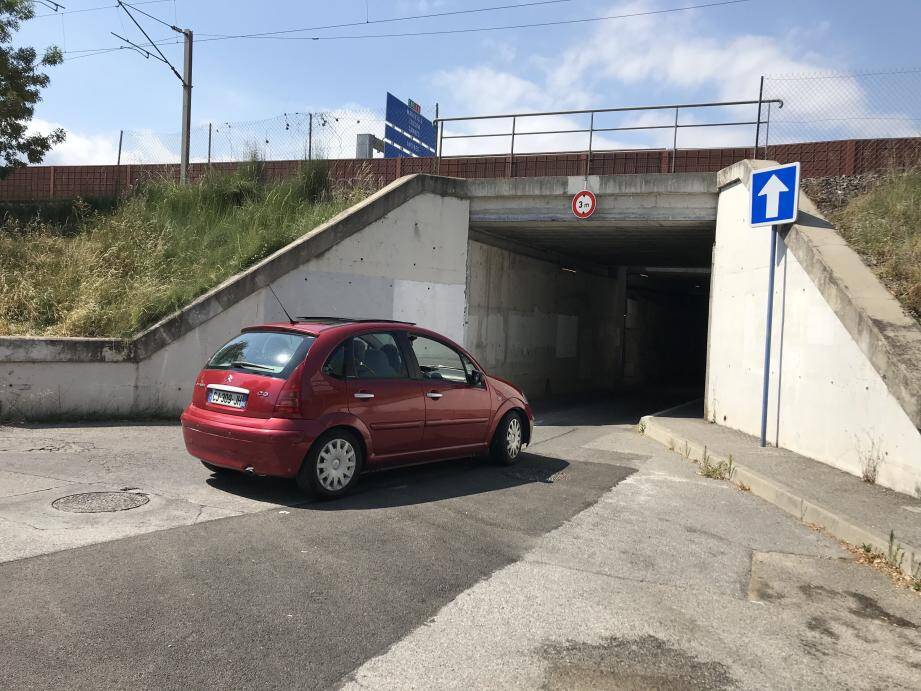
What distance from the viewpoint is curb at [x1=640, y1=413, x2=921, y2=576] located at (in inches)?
216

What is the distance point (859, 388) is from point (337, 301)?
8228 millimetres

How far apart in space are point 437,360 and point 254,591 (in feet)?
12.7

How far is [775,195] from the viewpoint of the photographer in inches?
363

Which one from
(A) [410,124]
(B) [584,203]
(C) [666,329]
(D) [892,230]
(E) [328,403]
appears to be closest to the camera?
(E) [328,403]

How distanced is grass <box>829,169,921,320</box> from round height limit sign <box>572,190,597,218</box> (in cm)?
429

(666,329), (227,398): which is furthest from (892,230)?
(666,329)

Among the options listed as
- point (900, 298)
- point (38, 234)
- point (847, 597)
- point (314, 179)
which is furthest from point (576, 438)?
point (38, 234)

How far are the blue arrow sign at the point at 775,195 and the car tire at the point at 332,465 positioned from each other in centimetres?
609

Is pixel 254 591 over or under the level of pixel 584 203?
under

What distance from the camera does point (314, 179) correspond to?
16391 mm

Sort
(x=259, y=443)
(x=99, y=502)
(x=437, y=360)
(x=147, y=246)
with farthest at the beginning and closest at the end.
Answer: (x=147, y=246) < (x=437, y=360) < (x=259, y=443) < (x=99, y=502)

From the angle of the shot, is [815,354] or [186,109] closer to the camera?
[815,354]

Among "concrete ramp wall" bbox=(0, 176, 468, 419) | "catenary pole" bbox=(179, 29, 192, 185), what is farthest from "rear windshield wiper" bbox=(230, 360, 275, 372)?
"catenary pole" bbox=(179, 29, 192, 185)

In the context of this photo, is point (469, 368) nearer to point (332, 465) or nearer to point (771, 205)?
point (332, 465)
